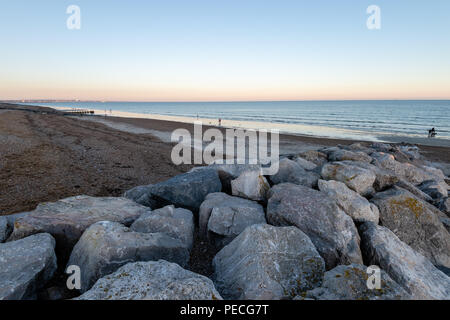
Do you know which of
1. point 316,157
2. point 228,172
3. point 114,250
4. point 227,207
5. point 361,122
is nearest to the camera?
point 114,250

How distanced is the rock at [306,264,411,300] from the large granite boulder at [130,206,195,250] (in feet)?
8.25

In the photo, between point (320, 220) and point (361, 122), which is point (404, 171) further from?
point (361, 122)

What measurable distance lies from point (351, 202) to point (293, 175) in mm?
1736

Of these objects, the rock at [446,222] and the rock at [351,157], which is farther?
the rock at [351,157]

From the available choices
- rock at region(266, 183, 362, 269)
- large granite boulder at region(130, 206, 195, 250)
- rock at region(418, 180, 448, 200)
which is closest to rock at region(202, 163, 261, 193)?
rock at region(266, 183, 362, 269)

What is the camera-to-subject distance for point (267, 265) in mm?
3408

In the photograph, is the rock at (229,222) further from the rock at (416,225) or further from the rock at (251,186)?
the rock at (416,225)

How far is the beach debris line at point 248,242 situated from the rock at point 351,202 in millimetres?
24

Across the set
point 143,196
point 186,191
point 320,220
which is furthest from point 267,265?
point 143,196

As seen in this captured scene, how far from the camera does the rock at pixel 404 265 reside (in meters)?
3.45

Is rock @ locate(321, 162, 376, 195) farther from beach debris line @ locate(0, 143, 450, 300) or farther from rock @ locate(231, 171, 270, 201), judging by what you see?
rock @ locate(231, 171, 270, 201)

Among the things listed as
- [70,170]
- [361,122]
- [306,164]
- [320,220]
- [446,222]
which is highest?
[361,122]

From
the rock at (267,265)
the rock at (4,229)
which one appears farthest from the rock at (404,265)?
the rock at (4,229)

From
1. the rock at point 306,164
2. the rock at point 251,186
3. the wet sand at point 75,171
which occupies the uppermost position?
the rock at point 306,164
